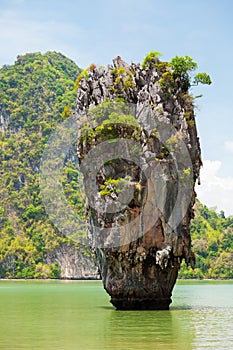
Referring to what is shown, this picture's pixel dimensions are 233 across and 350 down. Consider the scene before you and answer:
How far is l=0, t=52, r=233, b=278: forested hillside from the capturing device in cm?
7456

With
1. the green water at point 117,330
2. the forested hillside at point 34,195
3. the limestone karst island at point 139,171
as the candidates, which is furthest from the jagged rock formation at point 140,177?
the forested hillside at point 34,195

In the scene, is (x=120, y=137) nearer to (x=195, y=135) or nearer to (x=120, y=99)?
(x=120, y=99)

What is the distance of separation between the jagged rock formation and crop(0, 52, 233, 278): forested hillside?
4701 centimetres

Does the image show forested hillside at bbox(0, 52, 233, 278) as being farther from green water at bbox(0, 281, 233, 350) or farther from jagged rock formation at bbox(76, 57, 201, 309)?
green water at bbox(0, 281, 233, 350)

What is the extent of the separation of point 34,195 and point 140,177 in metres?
63.2

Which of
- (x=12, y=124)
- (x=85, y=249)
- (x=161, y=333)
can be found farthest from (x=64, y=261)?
(x=161, y=333)

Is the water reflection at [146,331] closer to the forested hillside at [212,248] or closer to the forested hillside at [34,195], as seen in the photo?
the forested hillside at [34,195]

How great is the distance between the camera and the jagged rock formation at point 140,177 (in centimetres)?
1975

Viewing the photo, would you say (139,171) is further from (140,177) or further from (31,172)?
(31,172)

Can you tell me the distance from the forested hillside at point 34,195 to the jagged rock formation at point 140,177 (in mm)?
47012

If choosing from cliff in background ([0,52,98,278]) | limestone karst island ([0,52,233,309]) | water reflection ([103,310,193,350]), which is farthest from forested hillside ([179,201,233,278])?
water reflection ([103,310,193,350])

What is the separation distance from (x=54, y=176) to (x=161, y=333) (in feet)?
226

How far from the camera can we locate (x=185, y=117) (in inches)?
822

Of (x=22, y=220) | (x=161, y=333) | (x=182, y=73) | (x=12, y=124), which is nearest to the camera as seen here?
(x=161, y=333)
